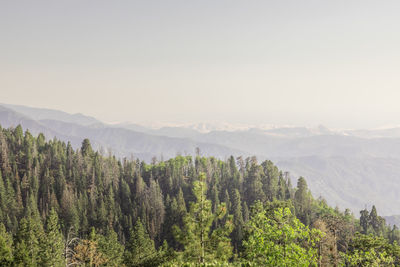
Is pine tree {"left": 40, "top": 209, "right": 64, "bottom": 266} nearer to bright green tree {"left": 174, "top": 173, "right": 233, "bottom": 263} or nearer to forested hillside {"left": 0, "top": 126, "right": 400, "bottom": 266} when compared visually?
forested hillside {"left": 0, "top": 126, "right": 400, "bottom": 266}

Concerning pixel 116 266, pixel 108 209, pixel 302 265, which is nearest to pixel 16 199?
pixel 108 209

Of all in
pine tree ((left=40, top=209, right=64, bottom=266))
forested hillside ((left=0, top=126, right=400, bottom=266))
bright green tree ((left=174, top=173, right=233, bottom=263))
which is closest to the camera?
bright green tree ((left=174, top=173, right=233, bottom=263))

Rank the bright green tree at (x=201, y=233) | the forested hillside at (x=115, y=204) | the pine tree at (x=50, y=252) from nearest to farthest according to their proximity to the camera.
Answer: the bright green tree at (x=201, y=233)
the pine tree at (x=50, y=252)
the forested hillside at (x=115, y=204)

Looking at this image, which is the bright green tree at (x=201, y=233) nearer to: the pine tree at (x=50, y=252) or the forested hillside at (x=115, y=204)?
the forested hillside at (x=115, y=204)

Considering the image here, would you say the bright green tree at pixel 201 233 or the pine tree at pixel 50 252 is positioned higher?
the bright green tree at pixel 201 233

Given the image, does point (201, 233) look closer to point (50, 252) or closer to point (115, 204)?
point (50, 252)

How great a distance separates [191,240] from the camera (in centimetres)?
3102

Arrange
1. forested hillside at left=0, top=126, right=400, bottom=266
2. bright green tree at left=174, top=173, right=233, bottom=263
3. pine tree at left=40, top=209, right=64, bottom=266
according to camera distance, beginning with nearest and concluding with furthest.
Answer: bright green tree at left=174, top=173, right=233, bottom=263 < pine tree at left=40, top=209, right=64, bottom=266 < forested hillside at left=0, top=126, right=400, bottom=266

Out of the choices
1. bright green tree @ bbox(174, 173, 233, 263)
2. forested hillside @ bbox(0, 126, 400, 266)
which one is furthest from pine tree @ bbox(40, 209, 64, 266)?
bright green tree @ bbox(174, 173, 233, 263)

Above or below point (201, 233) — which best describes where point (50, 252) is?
below

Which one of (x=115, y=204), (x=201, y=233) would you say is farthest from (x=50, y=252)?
(x=115, y=204)

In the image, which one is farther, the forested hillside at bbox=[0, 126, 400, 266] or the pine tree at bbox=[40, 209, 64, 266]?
the forested hillside at bbox=[0, 126, 400, 266]

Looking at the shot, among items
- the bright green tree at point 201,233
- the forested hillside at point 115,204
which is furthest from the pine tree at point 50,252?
the bright green tree at point 201,233

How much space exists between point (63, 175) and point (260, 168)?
10511 cm
